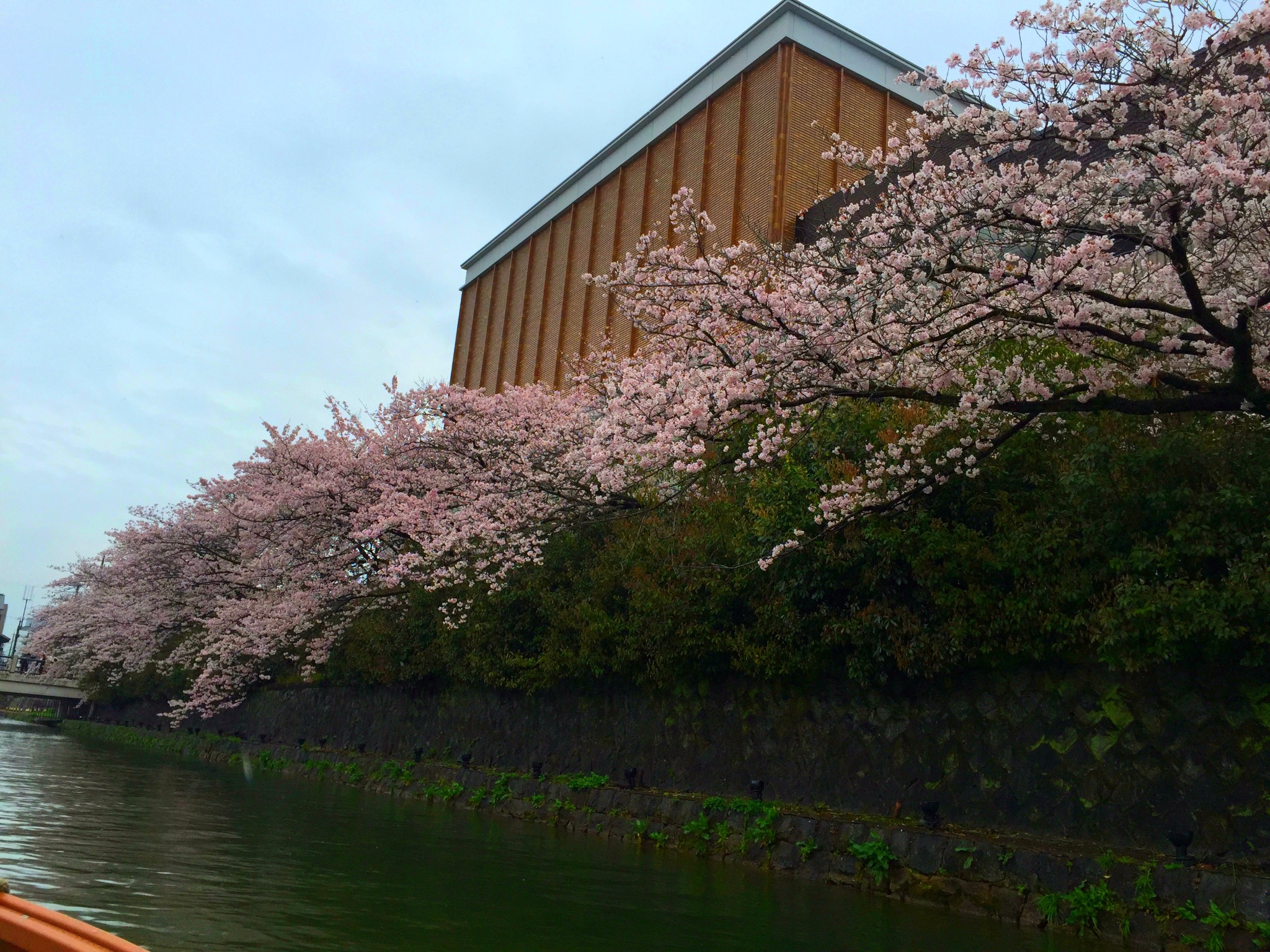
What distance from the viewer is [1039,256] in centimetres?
1116

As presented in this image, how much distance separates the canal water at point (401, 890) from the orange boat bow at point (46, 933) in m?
2.66

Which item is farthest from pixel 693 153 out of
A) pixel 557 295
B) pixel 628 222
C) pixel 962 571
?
pixel 962 571

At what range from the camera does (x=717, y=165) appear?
29578mm

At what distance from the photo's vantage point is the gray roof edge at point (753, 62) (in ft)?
94.0

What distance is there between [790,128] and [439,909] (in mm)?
→ 24283

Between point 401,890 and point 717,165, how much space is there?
81.4 ft

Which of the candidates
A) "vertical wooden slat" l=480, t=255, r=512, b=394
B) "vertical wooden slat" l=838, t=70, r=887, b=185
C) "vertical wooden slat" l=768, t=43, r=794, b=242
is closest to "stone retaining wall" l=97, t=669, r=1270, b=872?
"vertical wooden slat" l=768, t=43, r=794, b=242

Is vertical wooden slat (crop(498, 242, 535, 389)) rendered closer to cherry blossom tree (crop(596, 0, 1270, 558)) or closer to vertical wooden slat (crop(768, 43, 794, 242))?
vertical wooden slat (crop(768, 43, 794, 242))

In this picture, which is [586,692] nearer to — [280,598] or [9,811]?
[9,811]

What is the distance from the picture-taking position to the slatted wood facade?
27.6 m

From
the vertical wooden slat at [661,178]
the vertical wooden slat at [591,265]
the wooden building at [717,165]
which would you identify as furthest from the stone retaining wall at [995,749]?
the vertical wooden slat at [661,178]

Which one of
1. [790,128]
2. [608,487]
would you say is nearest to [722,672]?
[608,487]

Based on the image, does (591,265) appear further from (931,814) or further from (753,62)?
(931,814)

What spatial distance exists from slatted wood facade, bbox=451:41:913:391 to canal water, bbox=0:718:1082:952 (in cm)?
1585
